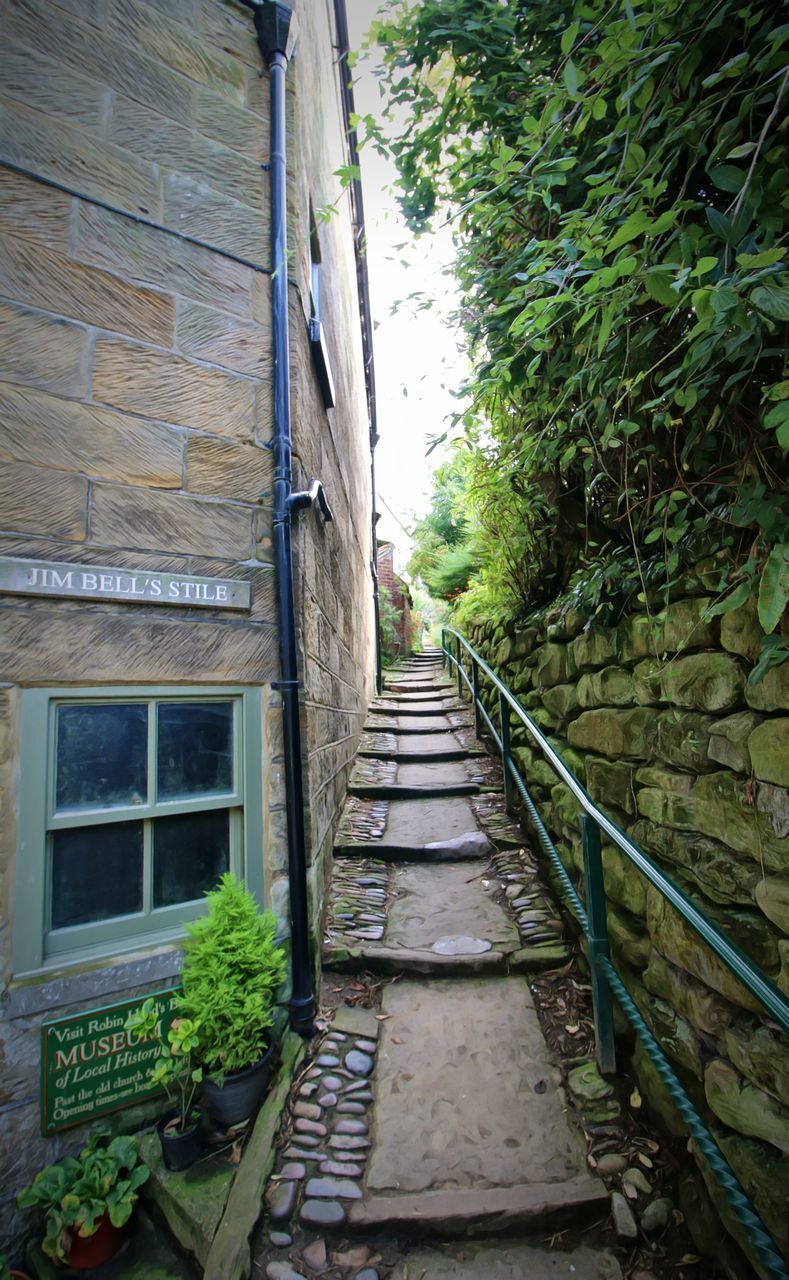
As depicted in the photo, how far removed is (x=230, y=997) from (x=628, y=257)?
89.5 inches

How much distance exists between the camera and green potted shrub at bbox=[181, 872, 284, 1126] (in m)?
1.62

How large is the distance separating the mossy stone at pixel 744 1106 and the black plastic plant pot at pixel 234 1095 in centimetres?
132

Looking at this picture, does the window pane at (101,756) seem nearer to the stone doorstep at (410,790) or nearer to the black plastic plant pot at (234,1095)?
the black plastic plant pot at (234,1095)

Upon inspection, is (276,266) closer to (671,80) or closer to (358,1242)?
A: (671,80)

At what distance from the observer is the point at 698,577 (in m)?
1.50

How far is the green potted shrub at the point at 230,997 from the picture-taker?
5.33ft

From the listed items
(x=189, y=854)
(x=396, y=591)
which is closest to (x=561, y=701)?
(x=189, y=854)

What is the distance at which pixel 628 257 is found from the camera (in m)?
1.21

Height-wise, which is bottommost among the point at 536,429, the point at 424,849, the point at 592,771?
the point at 424,849

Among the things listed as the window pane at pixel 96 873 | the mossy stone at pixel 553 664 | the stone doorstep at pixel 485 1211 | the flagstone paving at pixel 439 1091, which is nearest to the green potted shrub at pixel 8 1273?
the flagstone paving at pixel 439 1091

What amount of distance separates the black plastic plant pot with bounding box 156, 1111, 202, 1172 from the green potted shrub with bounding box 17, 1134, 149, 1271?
7cm

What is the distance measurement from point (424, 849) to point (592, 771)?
140 cm

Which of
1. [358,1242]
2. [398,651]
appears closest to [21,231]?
[358,1242]

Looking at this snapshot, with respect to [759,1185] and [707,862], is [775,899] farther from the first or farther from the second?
[759,1185]
